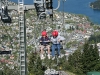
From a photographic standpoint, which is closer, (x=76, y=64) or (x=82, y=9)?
(x=76, y=64)

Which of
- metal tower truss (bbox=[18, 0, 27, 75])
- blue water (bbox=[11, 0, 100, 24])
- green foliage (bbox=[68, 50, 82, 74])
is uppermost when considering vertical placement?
metal tower truss (bbox=[18, 0, 27, 75])

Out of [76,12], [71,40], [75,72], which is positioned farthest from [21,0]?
[76,12]

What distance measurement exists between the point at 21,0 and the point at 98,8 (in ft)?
171

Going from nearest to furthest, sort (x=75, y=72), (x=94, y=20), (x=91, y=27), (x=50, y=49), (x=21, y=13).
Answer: (x=21, y=13), (x=50, y=49), (x=75, y=72), (x=91, y=27), (x=94, y=20)

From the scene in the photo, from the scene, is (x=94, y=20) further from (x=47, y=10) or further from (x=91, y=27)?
(x=47, y=10)

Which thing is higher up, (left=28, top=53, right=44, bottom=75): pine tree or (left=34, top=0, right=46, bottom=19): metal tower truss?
(left=34, top=0, right=46, bottom=19): metal tower truss

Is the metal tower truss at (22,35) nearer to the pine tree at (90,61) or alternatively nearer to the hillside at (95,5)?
the pine tree at (90,61)

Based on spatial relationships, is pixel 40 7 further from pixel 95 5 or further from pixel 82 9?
pixel 95 5

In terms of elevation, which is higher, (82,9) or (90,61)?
(90,61)

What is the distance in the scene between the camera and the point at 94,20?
47250 mm

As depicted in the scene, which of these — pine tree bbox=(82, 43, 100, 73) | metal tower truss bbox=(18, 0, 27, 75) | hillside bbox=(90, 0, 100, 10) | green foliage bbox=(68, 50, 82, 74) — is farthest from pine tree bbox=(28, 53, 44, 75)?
hillside bbox=(90, 0, 100, 10)

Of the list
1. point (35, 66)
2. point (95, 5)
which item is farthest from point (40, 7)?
point (95, 5)

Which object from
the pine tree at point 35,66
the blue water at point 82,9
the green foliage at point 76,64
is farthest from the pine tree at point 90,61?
the blue water at point 82,9

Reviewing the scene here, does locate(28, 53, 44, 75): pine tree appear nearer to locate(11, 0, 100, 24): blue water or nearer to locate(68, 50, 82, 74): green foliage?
locate(68, 50, 82, 74): green foliage
